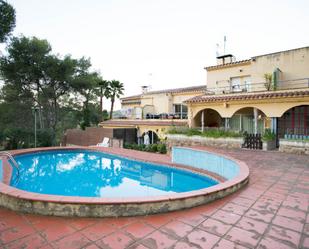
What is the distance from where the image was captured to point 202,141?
16.8m

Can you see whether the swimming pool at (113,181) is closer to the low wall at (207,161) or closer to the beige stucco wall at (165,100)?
the low wall at (207,161)

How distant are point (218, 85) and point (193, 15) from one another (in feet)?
26.9

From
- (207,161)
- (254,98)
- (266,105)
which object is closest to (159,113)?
(254,98)

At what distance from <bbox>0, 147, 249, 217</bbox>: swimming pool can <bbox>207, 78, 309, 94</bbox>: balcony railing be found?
10.4 m

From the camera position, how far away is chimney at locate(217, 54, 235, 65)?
70.4 ft

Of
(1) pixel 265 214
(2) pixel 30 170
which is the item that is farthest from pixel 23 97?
(1) pixel 265 214

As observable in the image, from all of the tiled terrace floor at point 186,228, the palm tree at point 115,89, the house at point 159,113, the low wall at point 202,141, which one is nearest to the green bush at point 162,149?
the low wall at point 202,141

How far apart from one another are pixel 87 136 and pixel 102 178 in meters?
16.5

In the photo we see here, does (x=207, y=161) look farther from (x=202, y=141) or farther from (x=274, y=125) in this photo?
(x=274, y=125)

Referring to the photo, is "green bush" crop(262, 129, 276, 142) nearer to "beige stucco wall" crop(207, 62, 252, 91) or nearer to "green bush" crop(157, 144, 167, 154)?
"beige stucco wall" crop(207, 62, 252, 91)

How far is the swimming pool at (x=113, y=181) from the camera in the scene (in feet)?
14.4

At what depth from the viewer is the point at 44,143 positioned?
23.6 metres

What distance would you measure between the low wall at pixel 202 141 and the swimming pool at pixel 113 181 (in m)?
4.60

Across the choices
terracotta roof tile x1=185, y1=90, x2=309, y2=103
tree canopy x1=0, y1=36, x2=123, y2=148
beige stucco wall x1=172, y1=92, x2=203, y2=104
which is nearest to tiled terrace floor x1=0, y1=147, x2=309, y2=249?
terracotta roof tile x1=185, y1=90, x2=309, y2=103
